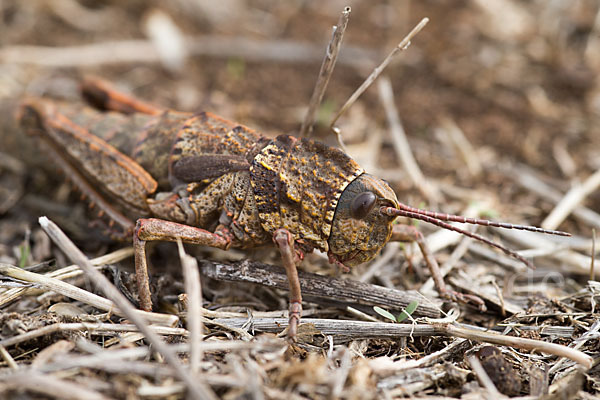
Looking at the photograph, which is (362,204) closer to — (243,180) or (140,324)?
(243,180)

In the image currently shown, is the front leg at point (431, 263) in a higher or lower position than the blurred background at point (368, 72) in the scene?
lower

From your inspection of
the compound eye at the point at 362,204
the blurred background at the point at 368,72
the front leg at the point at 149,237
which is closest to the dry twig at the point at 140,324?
the front leg at the point at 149,237

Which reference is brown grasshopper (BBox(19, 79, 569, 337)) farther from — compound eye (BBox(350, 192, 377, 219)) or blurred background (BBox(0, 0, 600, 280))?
blurred background (BBox(0, 0, 600, 280))

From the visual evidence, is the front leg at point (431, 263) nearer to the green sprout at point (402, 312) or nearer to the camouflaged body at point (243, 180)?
the green sprout at point (402, 312)

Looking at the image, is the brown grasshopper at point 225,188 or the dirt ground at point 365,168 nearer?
the dirt ground at point 365,168

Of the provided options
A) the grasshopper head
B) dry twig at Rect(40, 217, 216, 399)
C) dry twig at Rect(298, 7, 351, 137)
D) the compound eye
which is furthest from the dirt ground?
dry twig at Rect(298, 7, 351, 137)

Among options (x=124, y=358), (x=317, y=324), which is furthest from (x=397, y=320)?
(x=124, y=358)

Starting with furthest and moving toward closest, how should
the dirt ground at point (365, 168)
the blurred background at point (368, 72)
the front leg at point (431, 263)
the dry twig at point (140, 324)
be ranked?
the blurred background at point (368, 72), the front leg at point (431, 263), the dirt ground at point (365, 168), the dry twig at point (140, 324)

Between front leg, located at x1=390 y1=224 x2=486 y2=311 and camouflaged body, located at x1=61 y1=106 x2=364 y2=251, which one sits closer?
camouflaged body, located at x1=61 y1=106 x2=364 y2=251
